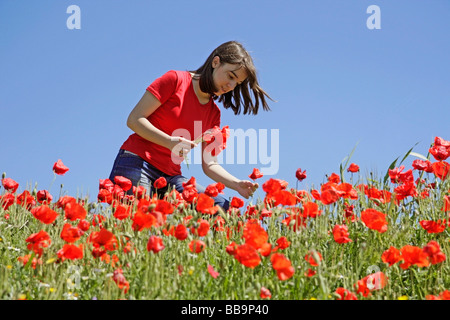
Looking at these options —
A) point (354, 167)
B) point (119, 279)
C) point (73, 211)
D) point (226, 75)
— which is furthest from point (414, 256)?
point (226, 75)

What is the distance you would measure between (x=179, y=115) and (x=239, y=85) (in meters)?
0.61

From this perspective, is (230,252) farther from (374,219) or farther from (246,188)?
(246,188)

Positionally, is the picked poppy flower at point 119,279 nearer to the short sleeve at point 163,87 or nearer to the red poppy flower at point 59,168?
the red poppy flower at point 59,168

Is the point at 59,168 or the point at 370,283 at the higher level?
the point at 59,168

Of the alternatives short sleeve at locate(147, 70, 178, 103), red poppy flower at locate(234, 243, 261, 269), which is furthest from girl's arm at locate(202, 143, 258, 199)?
red poppy flower at locate(234, 243, 261, 269)

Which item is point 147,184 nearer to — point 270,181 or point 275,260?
point 270,181

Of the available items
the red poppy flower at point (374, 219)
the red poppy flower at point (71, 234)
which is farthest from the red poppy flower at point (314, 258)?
the red poppy flower at point (71, 234)

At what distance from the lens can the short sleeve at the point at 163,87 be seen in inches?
164

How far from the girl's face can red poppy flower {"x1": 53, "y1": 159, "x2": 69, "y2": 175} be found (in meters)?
1.36

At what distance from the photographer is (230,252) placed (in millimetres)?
2180

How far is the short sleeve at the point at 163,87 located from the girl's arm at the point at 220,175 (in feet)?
1.76

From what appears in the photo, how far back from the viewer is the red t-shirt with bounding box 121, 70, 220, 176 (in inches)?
167
